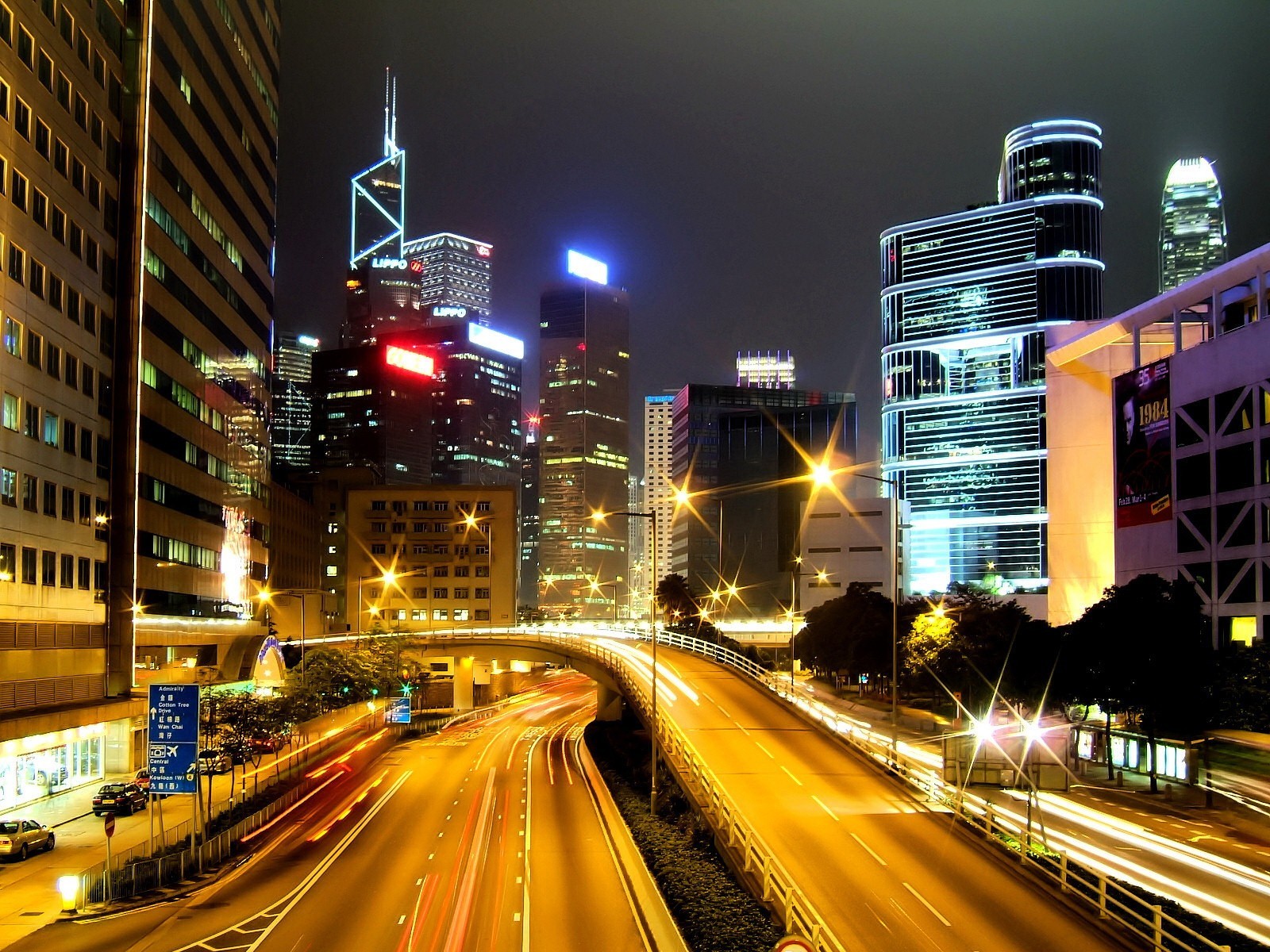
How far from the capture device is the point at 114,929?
32812mm

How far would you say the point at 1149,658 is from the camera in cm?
5541

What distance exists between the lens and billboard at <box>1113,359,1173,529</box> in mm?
88375

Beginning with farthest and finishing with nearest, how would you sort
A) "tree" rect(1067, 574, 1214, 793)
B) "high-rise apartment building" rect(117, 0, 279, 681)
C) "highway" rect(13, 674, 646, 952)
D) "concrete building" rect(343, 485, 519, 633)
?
1. "concrete building" rect(343, 485, 519, 633)
2. "high-rise apartment building" rect(117, 0, 279, 681)
3. "tree" rect(1067, 574, 1214, 793)
4. "highway" rect(13, 674, 646, 952)

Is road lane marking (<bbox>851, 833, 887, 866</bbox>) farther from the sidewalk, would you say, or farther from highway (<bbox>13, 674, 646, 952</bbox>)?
the sidewalk

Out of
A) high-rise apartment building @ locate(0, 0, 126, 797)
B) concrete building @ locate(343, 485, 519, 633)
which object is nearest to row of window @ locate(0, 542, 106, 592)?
high-rise apartment building @ locate(0, 0, 126, 797)

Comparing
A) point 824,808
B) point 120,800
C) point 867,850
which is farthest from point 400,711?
point 867,850

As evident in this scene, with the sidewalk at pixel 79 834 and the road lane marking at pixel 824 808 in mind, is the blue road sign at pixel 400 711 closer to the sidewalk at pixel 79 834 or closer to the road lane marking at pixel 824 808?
the sidewalk at pixel 79 834

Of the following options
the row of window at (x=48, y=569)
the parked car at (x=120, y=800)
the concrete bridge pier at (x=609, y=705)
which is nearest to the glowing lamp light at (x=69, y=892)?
the parked car at (x=120, y=800)

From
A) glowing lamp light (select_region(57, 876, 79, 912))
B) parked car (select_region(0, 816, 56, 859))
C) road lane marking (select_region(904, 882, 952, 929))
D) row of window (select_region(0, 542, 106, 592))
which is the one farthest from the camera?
row of window (select_region(0, 542, 106, 592))

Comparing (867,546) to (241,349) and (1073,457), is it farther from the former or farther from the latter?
(241,349)

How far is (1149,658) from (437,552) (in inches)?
4346

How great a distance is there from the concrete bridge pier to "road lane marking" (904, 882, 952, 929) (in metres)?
71.2

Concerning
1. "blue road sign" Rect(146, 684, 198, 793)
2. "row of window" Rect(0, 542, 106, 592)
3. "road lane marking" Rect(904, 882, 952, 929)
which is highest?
"row of window" Rect(0, 542, 106, 592)

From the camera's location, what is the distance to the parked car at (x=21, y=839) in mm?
41438
